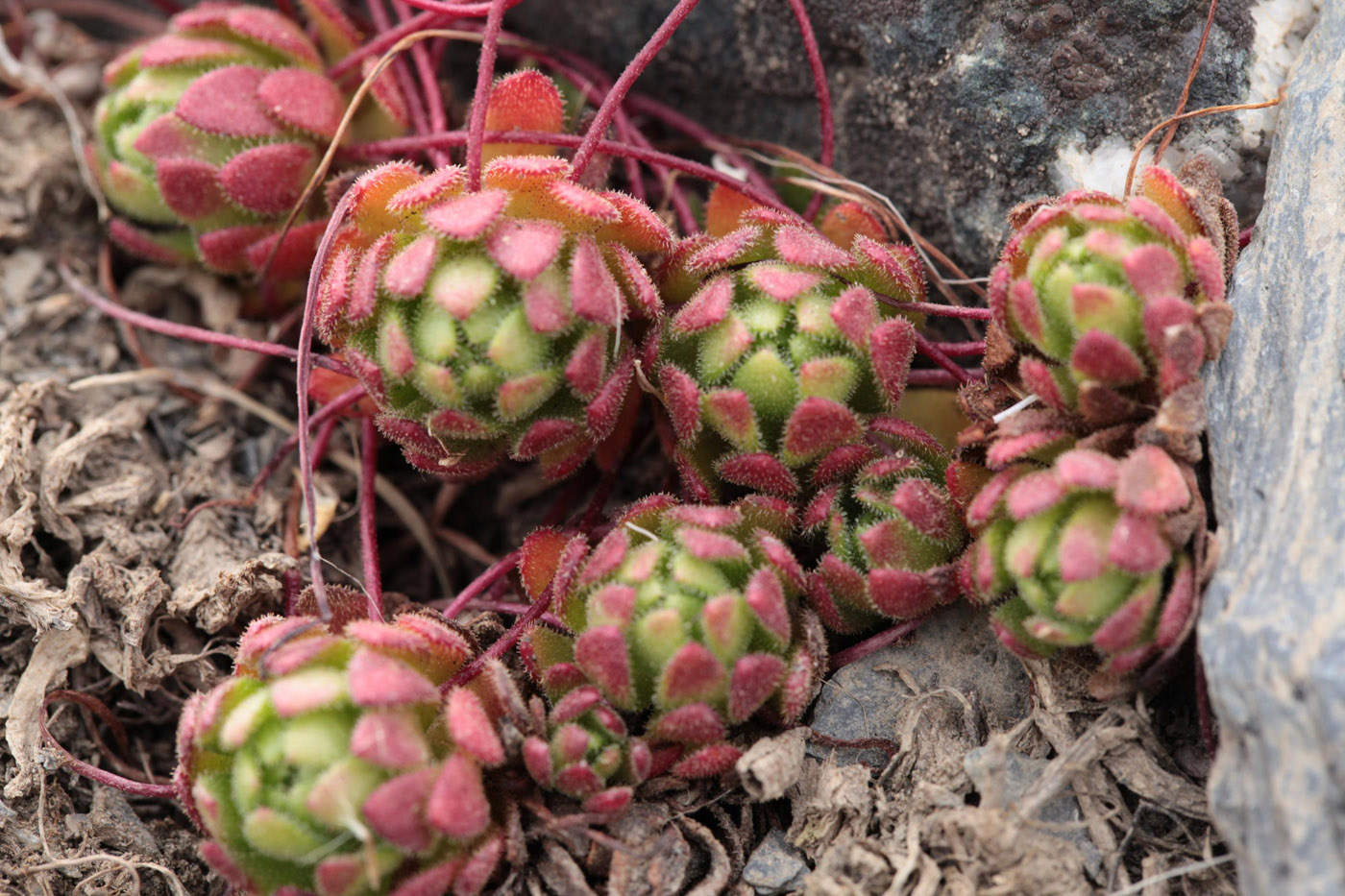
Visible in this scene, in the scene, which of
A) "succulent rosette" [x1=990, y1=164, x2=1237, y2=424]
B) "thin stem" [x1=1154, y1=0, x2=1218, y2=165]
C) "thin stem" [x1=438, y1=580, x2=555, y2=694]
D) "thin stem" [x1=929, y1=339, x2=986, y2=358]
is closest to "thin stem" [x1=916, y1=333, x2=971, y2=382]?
"thin stem" [x1=929, y1=339, x2=986, y2=358]

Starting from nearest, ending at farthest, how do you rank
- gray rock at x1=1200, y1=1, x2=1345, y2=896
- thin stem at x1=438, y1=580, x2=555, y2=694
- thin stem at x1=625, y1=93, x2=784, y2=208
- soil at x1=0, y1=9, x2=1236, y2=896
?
gray rock at x1=1200, y1=1, x2=1345, y2=896 → soil at x1=0, y1=9, x2=1236, y2=896 → thin stem at x1=438, y1=580, x2=555, y2=694 → thin stem at x1=625, y1=93, x2=784, y2=208

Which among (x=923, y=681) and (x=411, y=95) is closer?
(x=923, y=681)

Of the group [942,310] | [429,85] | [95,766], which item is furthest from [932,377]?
[95,766]

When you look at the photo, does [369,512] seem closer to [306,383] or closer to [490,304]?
[306,383]

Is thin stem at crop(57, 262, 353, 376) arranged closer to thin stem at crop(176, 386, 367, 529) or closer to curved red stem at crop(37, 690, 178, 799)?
thin stem at crop(176, 386, 367, 529)

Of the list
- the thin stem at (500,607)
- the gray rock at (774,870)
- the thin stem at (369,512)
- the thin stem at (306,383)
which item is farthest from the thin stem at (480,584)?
the gray rock at (774,870)

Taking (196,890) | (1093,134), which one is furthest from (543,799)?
(1093,134)
